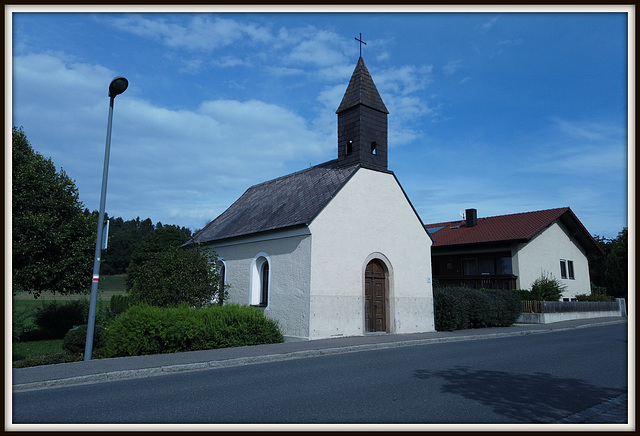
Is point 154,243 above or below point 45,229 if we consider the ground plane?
above

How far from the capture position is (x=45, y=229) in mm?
19703

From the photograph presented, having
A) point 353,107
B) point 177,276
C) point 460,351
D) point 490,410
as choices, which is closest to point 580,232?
point 353,107

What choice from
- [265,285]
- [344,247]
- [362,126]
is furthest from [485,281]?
[265,285]

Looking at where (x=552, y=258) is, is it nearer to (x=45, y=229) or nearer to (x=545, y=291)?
(x=545, y=291)

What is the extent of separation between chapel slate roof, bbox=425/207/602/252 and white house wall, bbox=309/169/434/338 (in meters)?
11.4

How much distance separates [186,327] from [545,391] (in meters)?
9.40

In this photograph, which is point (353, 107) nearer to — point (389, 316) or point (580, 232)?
point (389, 316)

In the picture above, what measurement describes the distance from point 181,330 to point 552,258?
90.5 feet

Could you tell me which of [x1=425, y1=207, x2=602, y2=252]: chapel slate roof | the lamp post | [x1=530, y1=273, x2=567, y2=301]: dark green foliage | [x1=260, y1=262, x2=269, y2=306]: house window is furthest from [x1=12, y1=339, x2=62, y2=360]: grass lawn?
[x1=530, y1=273, x2=567, y2=301]: dark green foliage

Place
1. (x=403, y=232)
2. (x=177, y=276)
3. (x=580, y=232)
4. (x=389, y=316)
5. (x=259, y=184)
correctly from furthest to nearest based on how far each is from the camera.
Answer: (x=580, y=232)
(x=259, y=184)
(x=403, y=232)
(x=389, y=316)
(x=177, y=276)

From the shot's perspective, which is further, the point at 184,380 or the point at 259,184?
the point at 259,184

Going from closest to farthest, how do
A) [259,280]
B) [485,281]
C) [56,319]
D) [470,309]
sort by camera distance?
[259,280], [470,309], [56,319], [485,281]

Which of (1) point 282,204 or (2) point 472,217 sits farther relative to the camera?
(2) point 472,217

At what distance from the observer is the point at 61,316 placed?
23.9 metres
